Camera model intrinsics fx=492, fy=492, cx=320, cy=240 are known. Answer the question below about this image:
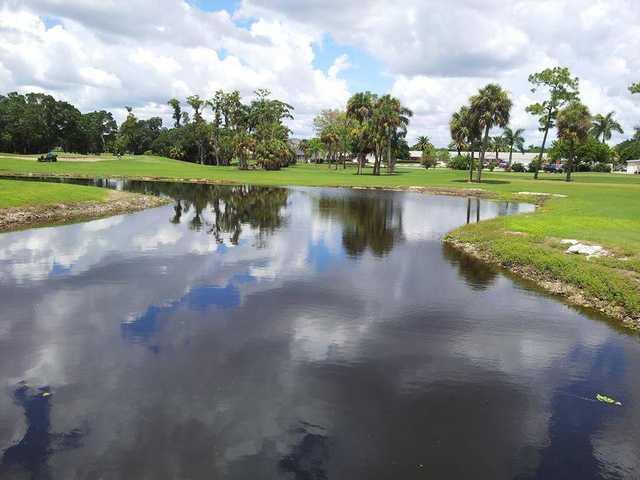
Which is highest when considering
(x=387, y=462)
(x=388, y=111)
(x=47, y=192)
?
(x=388, y=111)

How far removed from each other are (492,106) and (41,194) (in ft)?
248

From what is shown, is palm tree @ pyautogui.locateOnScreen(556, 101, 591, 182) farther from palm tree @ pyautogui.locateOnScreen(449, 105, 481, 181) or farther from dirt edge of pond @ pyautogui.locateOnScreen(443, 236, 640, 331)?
dirt edge of pond @ pyautogui.locateOnScreen(443, 236, 640, 331)

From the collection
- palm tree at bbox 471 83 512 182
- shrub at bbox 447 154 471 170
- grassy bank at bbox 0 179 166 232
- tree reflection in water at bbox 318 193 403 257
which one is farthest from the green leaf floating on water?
shrub at bbox 447 154 471 170

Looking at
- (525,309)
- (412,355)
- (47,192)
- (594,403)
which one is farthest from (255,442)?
(47,192)

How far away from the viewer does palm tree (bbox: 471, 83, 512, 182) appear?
9038 centimetres

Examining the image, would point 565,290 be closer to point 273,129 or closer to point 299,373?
point 299,373

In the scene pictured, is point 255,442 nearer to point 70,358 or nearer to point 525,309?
point 70,358

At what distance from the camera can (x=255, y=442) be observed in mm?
10953

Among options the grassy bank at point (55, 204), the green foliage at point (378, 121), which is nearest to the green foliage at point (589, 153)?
the green foliage at point (378, 121)

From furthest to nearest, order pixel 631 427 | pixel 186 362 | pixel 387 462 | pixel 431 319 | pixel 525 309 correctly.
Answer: pixel 525 309, pixel 431 319, pixel 186 362, pixel 631 427, pixel 387 462

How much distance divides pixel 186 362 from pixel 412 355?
6972 mm

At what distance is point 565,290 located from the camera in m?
22.8

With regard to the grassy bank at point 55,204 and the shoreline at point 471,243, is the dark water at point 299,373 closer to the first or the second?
the shoreline at point 471,243

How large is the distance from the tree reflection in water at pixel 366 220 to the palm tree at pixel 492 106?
33.5 meters
